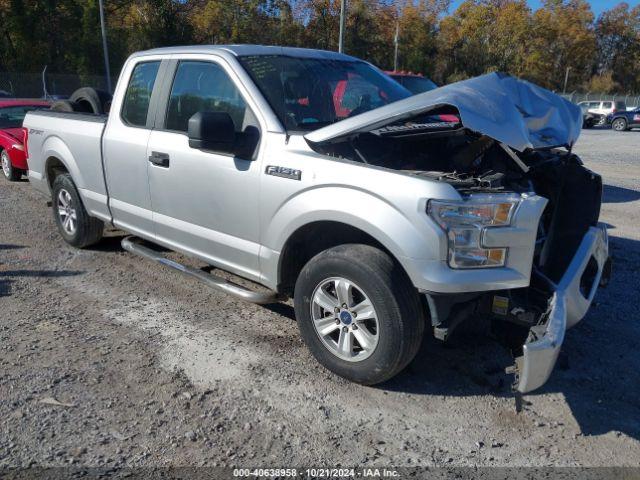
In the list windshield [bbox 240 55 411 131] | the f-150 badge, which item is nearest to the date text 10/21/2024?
the f-150 badge

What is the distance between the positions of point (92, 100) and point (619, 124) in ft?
102

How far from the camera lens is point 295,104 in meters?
3.97

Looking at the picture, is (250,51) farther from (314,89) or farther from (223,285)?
(223,285)

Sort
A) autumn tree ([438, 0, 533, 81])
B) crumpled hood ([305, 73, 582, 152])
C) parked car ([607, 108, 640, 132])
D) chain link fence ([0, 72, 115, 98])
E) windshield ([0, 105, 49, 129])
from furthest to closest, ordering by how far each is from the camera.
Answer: autumn tree ([438, 0, 533, 81])
parked car ([607, 108, 640, 132])
chain link fence ([0, 72, 115, 98])
windshield ([0, 105, 49, 129])
crumpled hood ([305, 73, 582, 152])

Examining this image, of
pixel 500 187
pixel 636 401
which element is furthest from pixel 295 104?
pixel 636 401

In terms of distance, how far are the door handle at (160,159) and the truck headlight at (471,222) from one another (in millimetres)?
2255

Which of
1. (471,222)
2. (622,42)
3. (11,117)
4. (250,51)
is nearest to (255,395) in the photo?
(471,222)

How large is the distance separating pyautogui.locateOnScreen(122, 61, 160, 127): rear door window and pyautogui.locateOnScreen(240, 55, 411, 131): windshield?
Answer: 105 centimetres

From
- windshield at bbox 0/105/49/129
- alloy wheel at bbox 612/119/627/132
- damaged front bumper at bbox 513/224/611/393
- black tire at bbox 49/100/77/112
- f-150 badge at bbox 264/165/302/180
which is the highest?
black tire at bbox 49/100/77/112

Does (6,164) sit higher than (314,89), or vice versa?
(314,89)

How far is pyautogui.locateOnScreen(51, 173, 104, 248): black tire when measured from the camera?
18.9 ft

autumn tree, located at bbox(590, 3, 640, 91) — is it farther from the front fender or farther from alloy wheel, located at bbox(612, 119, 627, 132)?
the front fender

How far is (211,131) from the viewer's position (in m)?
3.56

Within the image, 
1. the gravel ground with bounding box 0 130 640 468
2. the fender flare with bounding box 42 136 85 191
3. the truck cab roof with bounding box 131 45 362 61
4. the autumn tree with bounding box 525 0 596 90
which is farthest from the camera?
the autumn tree with bounding box 525 0 596 90
